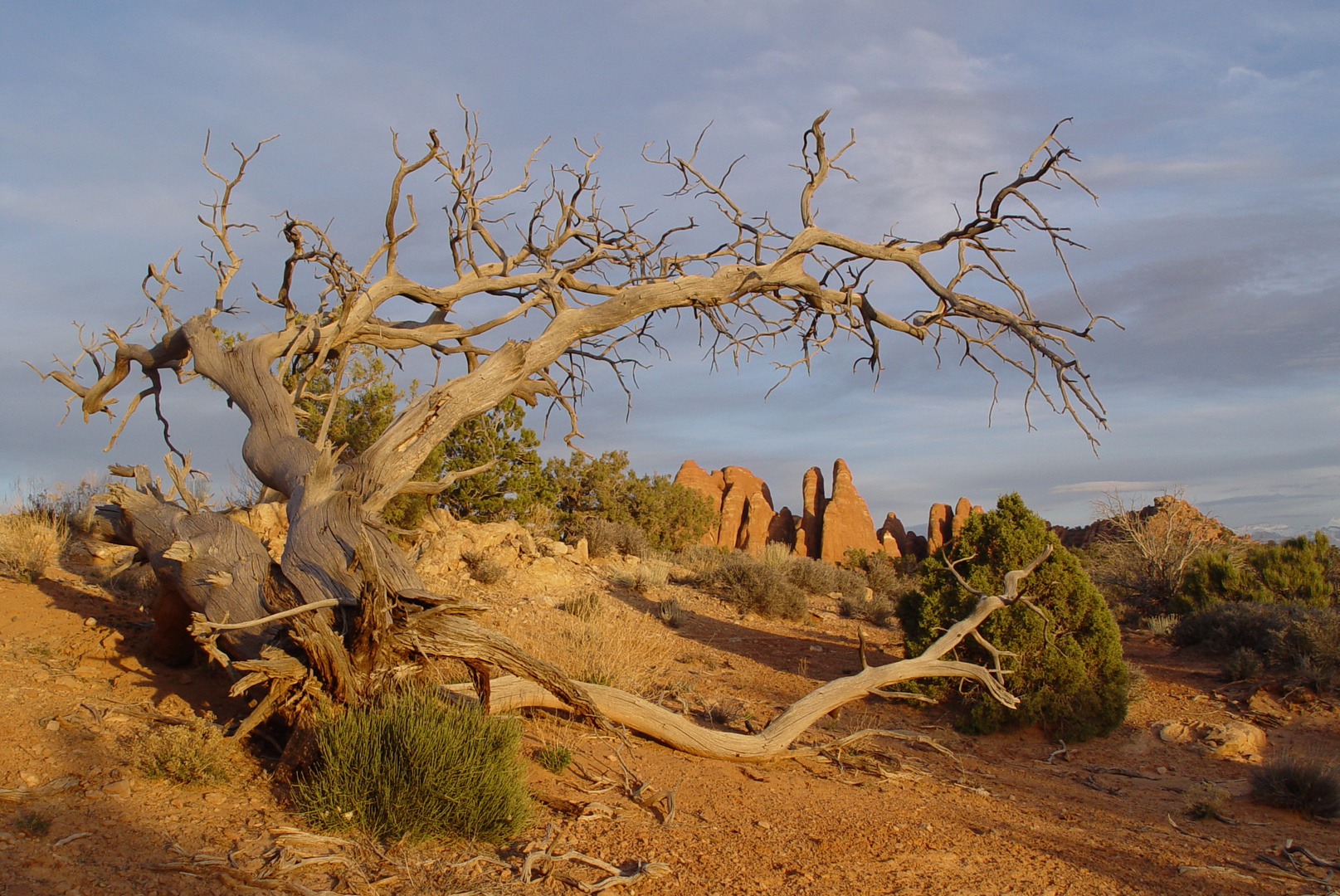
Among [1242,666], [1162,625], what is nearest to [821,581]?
[1162,625]

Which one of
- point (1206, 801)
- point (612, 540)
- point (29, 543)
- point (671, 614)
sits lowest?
point (1206, 801)

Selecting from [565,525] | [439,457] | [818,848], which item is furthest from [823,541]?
[818,848]

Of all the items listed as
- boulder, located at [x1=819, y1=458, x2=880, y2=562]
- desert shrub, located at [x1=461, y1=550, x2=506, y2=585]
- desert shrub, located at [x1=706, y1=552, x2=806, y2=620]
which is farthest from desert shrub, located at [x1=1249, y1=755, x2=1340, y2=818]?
boulder, located at [x1=819, y1=458, x2=880, y2=562]

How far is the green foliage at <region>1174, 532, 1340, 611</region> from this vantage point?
14.5 metres

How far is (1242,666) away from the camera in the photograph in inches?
425

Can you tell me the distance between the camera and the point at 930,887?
4469 millimetres

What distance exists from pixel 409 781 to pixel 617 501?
23.0 m

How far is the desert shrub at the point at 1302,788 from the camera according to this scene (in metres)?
6.74

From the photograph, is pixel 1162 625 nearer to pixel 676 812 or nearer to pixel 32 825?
pixel 676 812

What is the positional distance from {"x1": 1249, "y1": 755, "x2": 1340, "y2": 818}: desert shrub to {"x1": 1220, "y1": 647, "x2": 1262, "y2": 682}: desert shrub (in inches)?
160

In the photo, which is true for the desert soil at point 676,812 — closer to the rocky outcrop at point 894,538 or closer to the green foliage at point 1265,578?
the green foliage at point 1265,578

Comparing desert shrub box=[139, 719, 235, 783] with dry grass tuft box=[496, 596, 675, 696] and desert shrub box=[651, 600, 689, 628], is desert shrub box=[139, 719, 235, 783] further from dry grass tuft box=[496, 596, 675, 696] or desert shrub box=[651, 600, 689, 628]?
desert shrub box=[651, 600, 689, 628]

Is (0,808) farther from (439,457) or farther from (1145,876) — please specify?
(439,457)

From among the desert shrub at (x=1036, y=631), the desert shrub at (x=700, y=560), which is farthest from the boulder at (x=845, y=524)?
the desert shrub at (x=1036, y=631)
